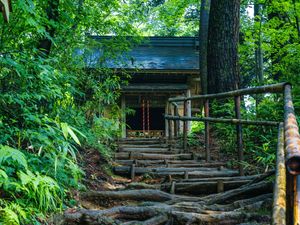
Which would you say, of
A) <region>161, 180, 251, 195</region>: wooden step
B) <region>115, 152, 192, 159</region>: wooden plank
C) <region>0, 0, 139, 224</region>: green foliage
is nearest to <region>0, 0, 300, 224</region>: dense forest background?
<region>0, 0, 139, 224</region>: green foliage

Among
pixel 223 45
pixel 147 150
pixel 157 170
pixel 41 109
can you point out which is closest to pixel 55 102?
pixel 41 109

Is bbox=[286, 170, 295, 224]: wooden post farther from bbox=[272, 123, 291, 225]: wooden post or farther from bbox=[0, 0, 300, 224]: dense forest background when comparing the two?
bbox=[0, 0, 300, 224]: dense forest background

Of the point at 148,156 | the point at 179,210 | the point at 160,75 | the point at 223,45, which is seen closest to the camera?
the point at 179,210

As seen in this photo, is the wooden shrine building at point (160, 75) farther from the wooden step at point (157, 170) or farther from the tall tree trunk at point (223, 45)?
the wooden step at point (157, 170)

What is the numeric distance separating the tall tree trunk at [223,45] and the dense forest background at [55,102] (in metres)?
0.26

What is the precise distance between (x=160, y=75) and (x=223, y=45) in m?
5.44

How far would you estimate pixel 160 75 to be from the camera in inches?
551

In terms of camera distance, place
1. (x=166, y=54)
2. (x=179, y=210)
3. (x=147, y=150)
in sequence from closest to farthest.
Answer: (x=179, y=210) < (x=147, y=150) < (x=166, y=54)

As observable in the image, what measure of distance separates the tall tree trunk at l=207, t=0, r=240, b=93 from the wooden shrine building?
12.7 feet

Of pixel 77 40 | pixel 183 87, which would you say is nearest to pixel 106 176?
pixel 77 40

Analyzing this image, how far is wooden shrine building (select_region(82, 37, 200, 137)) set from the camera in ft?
43.7

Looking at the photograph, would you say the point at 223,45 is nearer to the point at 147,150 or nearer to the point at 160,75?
the point at 147,150

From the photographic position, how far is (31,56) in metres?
4.11

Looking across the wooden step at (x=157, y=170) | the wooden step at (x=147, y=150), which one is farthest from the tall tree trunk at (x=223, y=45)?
the wooden step at (x=157, y=170)
